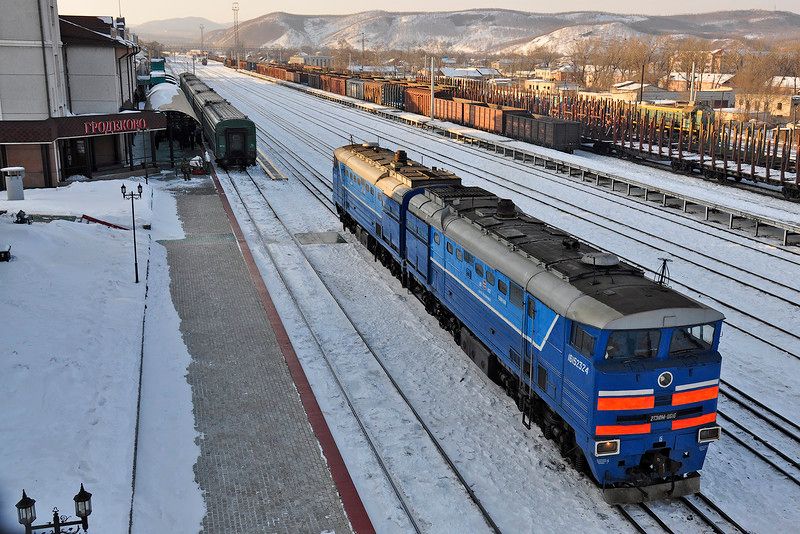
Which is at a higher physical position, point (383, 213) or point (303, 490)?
point (383, 213)

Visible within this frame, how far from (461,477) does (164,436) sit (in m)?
6.01

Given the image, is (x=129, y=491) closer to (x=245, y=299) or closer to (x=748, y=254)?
(x=245, y=299)

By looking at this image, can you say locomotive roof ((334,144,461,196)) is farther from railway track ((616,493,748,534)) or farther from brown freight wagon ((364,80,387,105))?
brown freight wagon ((364,80,387,105))

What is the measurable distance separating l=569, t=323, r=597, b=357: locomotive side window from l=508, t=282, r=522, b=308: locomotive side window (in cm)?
217

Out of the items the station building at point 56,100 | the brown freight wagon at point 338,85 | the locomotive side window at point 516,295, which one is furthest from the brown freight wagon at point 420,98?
the locomotive side window at point 516,295

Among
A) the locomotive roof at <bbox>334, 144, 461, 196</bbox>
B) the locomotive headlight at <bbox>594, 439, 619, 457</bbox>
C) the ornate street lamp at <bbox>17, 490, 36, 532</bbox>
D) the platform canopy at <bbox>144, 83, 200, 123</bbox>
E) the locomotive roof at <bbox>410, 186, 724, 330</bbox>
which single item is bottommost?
the locomotive headlight at <bbox>594, 439, 619, 457</bbox>

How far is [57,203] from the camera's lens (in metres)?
33.3

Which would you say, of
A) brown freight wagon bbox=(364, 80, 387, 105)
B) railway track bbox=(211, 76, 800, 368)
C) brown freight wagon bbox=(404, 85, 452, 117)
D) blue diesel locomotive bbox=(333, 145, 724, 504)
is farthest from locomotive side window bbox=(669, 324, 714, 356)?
brown freight wagon bbox=(364, 80, 387, 105)

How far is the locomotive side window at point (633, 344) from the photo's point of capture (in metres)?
11.8

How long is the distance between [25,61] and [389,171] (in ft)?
70.6

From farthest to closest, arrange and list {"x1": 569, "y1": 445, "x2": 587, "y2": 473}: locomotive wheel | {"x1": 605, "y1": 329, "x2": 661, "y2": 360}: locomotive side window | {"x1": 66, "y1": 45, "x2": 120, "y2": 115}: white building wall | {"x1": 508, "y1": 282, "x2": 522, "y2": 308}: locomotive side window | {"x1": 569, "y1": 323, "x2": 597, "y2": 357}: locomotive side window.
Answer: {"x1": 66, "y1": 45, "x2": 120, "y2": 115}: white building wall < {"x1": 508, "y1": 282, "x2": 522, "y2": 308}: locomotive side window < {"x1": 569, "y1": 445, "x2": 587, "y2": 473}: locomotive wheel < {"x1": 569, "y1": 323, "x2": 597, "y2": 357}: locomotive side window < {"x1": 605, "y1": 329, "x2": 661, "y2": 360}: locomotive side window

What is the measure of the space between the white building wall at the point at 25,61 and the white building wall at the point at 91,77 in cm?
802

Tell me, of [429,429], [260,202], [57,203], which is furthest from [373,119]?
[429,429]

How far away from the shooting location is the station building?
35.5 metres
